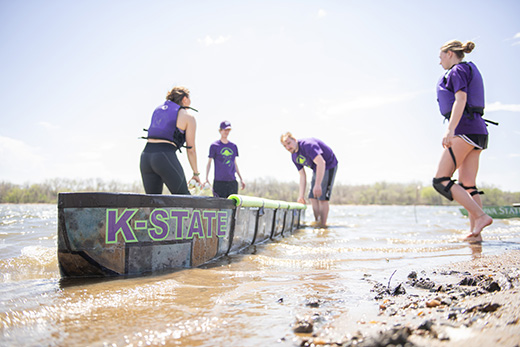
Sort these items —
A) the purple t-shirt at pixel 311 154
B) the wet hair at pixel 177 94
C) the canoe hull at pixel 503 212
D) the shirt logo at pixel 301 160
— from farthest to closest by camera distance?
the canoe hull at pixel 503 212, the shirt logo at pixel 301 160, the purple t-shirt at pixel 311 154, the wet hair at pixel 177 94

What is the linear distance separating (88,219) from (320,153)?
510 centimetres

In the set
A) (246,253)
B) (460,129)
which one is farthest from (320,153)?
(246,253)

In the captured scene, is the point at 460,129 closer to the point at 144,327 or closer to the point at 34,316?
the point at 144,327

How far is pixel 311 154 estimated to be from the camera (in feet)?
22.1

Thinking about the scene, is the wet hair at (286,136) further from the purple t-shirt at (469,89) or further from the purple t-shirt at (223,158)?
the purple t-shirt at (469,89)

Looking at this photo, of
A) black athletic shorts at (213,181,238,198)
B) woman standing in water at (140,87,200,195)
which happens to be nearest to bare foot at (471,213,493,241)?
woman standing in water at (140,87,200,195)

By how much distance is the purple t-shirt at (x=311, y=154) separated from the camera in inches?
265

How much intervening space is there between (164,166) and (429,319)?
272cm

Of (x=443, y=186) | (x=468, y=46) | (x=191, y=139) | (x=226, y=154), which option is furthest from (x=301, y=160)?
(x=191, y=139)

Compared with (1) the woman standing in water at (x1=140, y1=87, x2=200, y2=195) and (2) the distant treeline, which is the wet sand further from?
(2) the distant treeline

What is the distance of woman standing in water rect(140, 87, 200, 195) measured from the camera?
3.43 m

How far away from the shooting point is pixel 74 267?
2.32 metres

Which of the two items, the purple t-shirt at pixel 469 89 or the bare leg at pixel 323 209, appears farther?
the bare leg at pixel 323 209

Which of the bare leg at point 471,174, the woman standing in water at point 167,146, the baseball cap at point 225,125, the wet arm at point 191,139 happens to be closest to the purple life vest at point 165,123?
the woman standing in water at point 167,146
